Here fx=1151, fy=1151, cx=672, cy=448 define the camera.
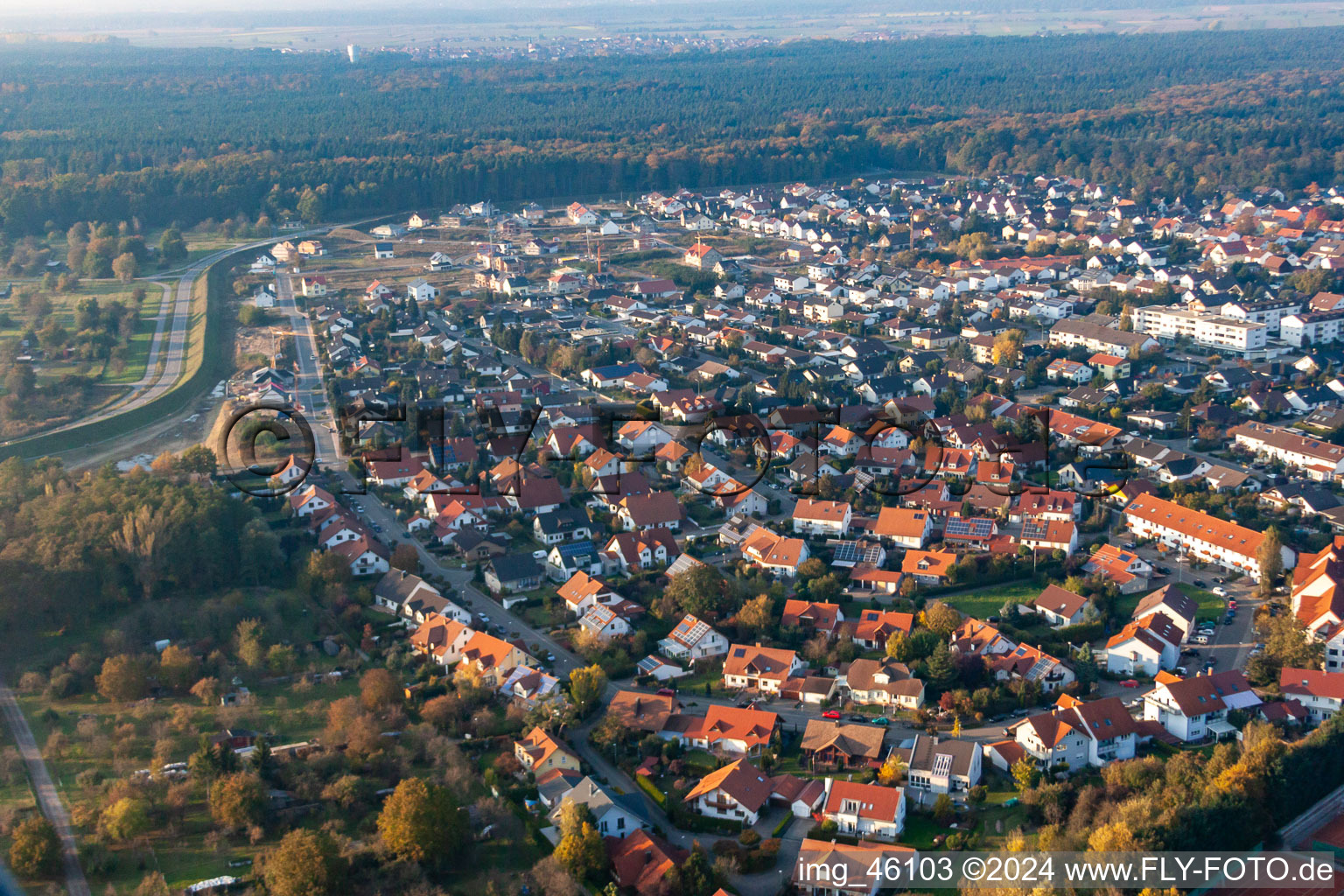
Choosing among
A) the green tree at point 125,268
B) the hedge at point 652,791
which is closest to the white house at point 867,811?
the hedge at point 652,791

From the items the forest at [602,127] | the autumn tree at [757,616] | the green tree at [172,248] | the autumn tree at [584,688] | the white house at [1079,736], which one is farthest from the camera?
the forest at [602,127]

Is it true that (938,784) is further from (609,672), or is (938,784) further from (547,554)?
(547,554)

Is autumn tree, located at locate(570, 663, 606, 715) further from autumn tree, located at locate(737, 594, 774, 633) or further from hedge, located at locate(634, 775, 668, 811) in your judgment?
autumn tree, located at locate(737, 594, 774, 633)

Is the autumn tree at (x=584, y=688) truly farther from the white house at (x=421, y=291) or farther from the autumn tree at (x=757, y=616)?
the white house at (x=421, y=291)

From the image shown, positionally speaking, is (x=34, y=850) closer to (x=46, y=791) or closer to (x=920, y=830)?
(x=46, y=791)

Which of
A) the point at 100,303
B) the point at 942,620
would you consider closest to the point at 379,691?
the point at 942,620

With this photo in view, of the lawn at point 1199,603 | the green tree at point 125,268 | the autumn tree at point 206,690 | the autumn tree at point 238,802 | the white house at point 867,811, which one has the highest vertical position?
the green tree at point 125,268

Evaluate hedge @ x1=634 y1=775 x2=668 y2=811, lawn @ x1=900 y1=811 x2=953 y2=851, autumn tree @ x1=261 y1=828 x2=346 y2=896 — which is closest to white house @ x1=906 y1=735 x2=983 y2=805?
lawn @ x1=900 y1=811 x2=953 y2=851
